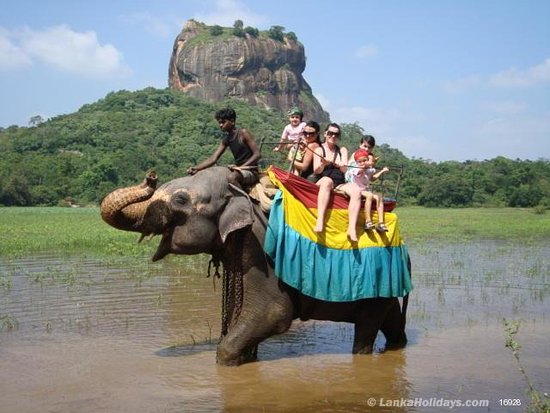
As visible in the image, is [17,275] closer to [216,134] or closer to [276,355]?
[276,355]

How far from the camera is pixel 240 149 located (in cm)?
758

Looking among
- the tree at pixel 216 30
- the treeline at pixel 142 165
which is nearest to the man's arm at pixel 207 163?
the treeline at pixel 142 165

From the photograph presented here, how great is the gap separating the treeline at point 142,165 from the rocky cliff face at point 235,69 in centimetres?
3309

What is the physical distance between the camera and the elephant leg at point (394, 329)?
830 centimetres

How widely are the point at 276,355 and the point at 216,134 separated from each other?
6818 cm

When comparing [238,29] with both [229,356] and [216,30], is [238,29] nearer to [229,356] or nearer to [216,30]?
[216,30]

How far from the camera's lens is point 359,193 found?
7.36 m

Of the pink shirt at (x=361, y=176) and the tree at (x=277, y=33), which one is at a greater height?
the tree at (x=277, y=33)

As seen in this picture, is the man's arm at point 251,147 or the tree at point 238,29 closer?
the man's arm at point 251,147

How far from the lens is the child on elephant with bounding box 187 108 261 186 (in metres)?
7.45

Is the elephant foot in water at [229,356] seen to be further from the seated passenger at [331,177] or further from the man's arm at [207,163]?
the man's arm at [207,163]

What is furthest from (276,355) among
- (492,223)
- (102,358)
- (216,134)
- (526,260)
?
(216,134)

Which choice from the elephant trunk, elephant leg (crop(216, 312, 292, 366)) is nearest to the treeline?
elephant leg (crop(216, 312, 292, 366))

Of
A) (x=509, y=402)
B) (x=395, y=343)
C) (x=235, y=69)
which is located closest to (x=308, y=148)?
(x=395, y=343)
